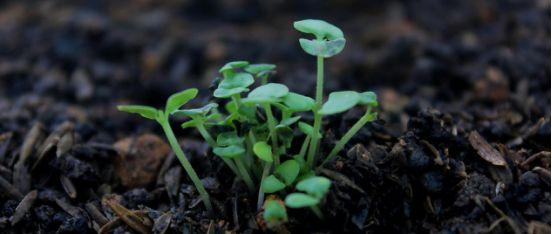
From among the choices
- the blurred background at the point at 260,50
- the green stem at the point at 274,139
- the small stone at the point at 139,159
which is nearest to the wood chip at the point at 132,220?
the small stone at the point at 139,159

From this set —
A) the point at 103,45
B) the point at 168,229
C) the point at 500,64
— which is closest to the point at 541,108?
the point at 500,64

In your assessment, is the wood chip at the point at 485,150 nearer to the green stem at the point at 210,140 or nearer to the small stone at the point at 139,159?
the green stem at the point at 210,140

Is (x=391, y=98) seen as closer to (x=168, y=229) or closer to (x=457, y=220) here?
(x=457, y=220)

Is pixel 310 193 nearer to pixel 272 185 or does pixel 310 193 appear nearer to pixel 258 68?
pixel 272 185

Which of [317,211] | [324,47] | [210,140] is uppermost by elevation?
[324,47]

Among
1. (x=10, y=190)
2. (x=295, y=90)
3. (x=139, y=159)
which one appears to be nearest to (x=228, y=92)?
(x=139, y=159)

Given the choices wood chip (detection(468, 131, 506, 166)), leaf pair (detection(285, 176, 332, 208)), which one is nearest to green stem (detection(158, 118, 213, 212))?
leaf pair (detection(285, 176, 332, 208))

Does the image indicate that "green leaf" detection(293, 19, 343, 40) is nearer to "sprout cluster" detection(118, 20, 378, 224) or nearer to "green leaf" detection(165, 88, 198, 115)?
"sprout cluster" detection(118, 20, 378, 224)
